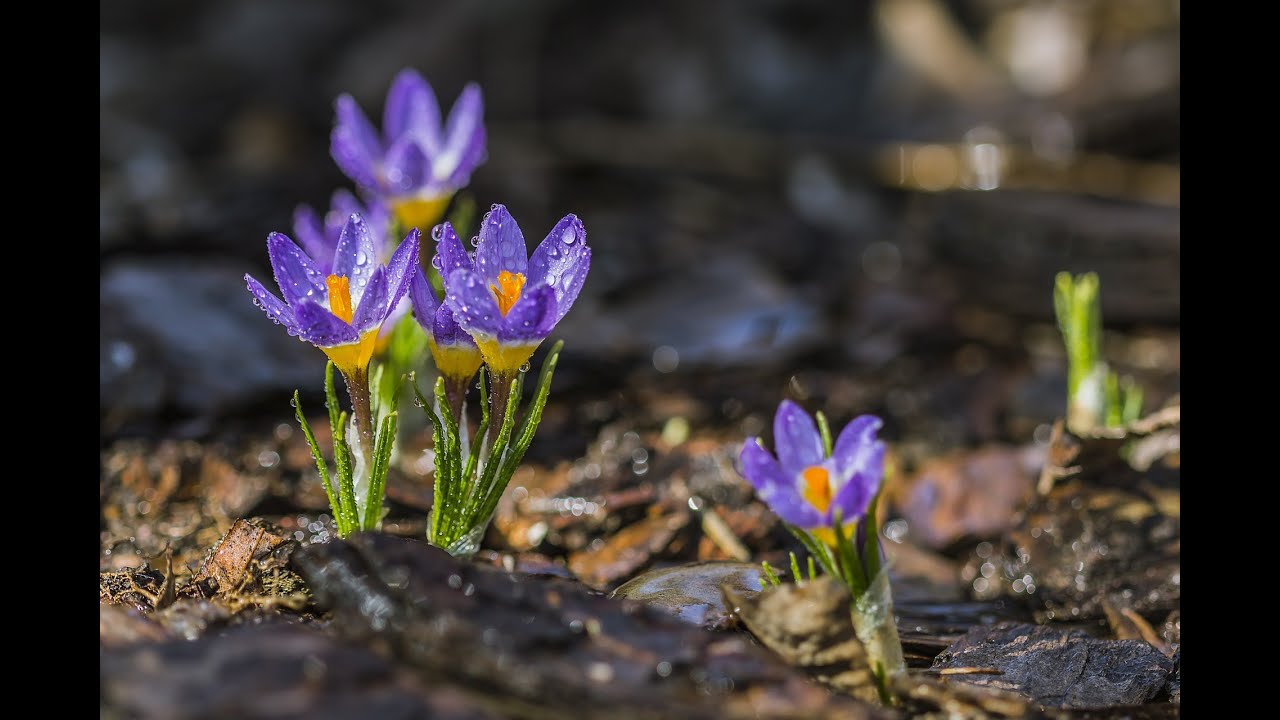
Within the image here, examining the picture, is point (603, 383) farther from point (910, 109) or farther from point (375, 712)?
point (910, 109)

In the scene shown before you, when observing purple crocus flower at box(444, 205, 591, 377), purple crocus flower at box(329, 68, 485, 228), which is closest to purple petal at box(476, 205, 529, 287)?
purple crocus flower at box(444, 205, 591, 377)

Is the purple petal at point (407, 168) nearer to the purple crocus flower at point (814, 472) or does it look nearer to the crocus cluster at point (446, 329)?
the crocus cluster at point (446, 329)

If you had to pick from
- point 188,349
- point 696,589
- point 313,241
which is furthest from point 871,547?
point 188,349

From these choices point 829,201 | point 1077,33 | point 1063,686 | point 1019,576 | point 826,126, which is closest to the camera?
point 1063,686

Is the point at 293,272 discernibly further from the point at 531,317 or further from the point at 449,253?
the point at 531,317

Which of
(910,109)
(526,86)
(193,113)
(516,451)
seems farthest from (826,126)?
(516,451)

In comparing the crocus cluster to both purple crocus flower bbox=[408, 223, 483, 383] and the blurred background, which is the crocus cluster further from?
the blurred background

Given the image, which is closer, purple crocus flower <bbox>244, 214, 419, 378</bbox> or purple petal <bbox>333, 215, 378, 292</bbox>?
purple crocus flower <bbox>244, 214, 419, 378</bbox>

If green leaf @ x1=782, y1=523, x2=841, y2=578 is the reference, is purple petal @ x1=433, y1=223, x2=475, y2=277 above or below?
above
